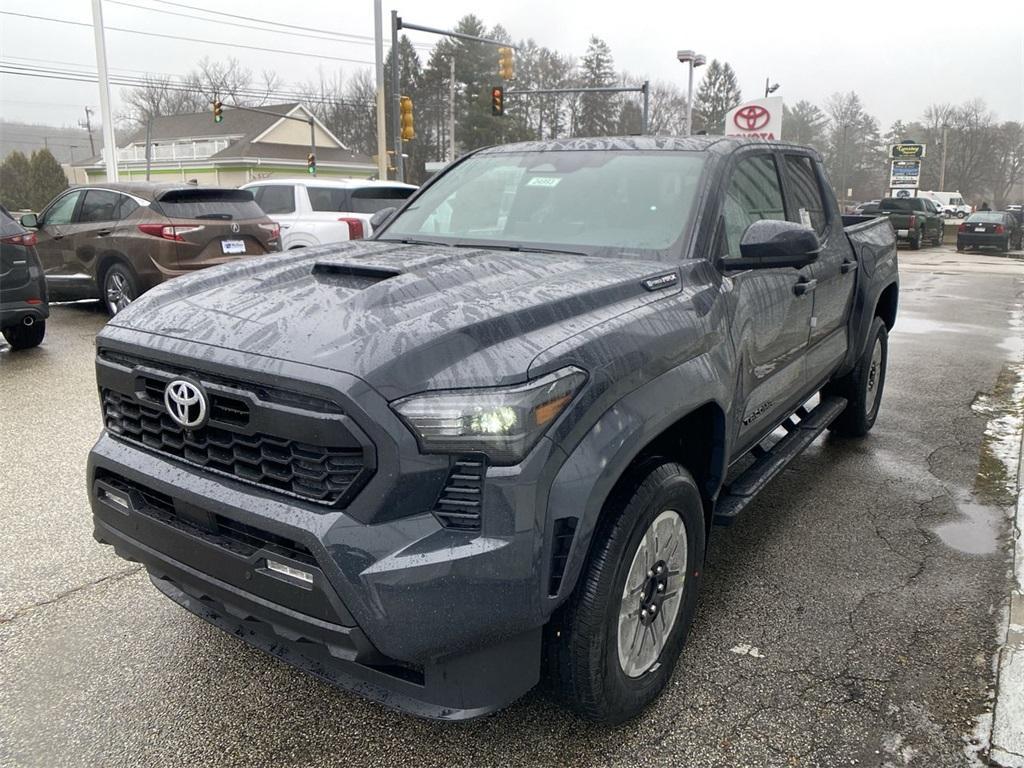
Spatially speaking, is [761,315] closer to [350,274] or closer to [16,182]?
[350,274]

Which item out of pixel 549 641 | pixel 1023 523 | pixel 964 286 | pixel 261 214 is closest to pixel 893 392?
pixel 1023 523

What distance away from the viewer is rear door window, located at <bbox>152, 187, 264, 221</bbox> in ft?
31.1

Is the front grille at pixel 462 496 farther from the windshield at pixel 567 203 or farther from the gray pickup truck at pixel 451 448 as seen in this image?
the windshield at pixel 567 203

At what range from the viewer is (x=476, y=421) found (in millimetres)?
2006

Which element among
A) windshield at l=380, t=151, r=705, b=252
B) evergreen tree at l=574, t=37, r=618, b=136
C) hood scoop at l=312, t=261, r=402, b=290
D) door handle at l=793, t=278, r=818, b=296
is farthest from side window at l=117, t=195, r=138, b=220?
evergreen tree at l=574, t=37, r=618, b=136

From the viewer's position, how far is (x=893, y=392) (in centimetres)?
729

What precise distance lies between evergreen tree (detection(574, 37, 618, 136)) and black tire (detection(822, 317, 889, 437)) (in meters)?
63.5

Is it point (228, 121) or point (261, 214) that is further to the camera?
point (228, 121)

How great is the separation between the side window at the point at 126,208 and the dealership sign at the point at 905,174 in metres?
46.4

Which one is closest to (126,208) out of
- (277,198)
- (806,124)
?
(277,198)

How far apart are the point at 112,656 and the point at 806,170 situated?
13.6 feet

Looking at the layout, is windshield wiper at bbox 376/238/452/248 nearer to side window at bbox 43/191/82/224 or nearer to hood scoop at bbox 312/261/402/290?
hood scoop at bbox 312/261/402/290

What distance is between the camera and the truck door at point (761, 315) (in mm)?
3209

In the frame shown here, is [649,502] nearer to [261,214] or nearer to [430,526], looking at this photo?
[430,526]
